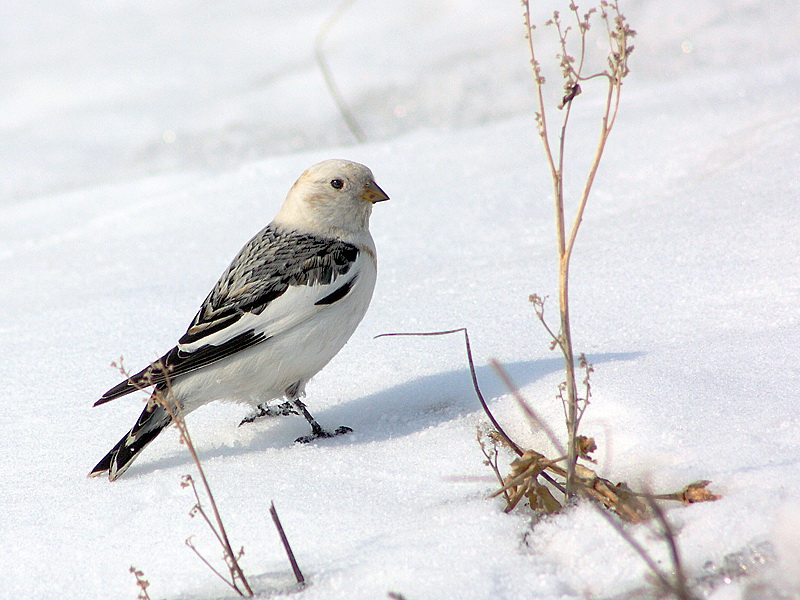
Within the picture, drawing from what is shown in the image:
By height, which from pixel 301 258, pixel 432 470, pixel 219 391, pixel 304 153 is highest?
pixel 304 153

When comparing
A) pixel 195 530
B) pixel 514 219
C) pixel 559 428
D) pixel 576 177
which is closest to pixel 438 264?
pixel 514 219

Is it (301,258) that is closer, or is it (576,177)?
(301,258)

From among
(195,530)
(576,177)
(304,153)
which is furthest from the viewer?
(304,153)

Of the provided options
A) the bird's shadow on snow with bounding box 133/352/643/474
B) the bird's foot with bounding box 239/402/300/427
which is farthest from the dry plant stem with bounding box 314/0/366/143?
the bird's shadow on snow with bounding box 133/352/643/474

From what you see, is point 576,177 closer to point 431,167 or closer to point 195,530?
point 431,167

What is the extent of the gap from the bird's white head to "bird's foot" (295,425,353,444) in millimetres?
713

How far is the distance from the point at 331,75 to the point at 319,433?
4077 mm

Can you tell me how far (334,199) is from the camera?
119 inches

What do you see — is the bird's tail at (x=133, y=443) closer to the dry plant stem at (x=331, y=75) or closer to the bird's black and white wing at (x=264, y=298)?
the bird's black and white wing at (x=264, y=298)

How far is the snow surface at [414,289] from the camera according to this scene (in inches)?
73.3

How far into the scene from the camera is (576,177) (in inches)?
173

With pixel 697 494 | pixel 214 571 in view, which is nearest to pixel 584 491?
pixel 697 494

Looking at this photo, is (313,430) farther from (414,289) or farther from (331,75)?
(331,75)

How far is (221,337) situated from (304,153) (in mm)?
2901
